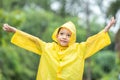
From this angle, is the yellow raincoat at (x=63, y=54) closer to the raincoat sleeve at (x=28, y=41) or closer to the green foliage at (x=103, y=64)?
the raincoat sleeve at (x=28, y=41)

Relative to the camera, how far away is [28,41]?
6238 millimetres

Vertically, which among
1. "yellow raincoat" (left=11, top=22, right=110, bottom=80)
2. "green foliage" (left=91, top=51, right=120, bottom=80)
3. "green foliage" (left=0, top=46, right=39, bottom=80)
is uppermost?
"green foliage" (left=91, top=51, right=120, bottom=80)

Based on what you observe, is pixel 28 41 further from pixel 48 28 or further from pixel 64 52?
pixel 48 28

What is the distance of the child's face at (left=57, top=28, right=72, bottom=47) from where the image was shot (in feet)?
19.9

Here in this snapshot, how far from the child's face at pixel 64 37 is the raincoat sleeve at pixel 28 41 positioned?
0.24 m

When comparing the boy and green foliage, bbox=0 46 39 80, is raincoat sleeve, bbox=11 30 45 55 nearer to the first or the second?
the boy

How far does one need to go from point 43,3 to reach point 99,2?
1106cm

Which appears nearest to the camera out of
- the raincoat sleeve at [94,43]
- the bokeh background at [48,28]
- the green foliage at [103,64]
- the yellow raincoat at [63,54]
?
the yellow raincoat at [63,54]

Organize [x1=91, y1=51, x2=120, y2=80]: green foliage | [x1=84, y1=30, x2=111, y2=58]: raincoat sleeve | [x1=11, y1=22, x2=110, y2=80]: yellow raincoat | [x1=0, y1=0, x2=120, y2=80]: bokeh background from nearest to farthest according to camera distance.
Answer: [x1=11, y1=22, x2=110, y2=80]: yellow raincoat < [x1=84, y1=30, x2=111, y2=58]: raincoat sleeve < [x1=0, y1=0, x2=120, y2=80]: bokeh background < [x1=91, y1=51, x2=120, y2=80]: green foliage

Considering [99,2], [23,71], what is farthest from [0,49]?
[99,2]

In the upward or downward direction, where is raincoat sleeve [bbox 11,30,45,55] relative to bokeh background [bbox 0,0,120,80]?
downward

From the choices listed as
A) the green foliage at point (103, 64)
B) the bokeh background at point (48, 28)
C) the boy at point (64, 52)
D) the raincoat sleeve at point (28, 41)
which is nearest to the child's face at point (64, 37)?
the boy at point (64, 52)

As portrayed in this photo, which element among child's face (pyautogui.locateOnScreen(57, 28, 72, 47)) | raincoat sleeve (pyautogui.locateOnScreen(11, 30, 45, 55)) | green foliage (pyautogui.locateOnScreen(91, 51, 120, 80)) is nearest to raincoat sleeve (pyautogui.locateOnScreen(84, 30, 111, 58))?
child's face (pyautogui.locateOnScreen(57, 28, 72, 47))

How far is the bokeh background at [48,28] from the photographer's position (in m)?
19.5
